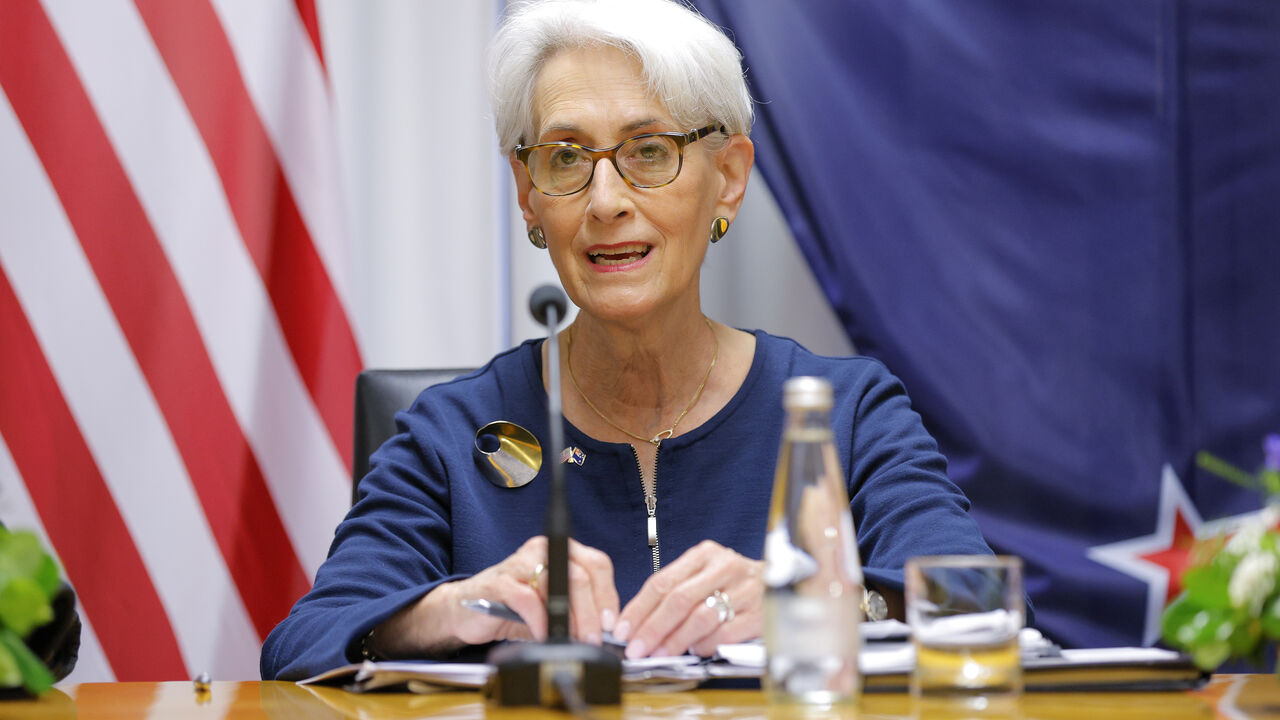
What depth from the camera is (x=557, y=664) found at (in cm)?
88

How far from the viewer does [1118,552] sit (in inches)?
82.4

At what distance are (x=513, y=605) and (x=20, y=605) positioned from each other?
17.4 inches

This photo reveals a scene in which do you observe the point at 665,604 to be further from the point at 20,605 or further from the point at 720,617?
the point at 20,605

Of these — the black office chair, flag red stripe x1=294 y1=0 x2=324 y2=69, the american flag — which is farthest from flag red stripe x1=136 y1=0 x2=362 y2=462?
the black office chair

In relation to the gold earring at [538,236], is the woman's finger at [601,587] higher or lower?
lower

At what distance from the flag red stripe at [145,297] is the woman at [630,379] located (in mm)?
647

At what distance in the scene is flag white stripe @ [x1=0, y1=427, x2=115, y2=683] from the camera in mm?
2100

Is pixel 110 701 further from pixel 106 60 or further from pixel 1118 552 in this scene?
pixel 1118 552

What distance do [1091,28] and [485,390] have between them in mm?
1311

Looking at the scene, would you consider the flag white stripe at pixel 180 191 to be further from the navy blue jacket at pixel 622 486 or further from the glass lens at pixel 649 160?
the glass lens at pixel 649 160

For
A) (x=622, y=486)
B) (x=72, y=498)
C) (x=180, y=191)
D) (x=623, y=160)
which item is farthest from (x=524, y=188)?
(x=72, y=498)

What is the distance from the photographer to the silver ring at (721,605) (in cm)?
111

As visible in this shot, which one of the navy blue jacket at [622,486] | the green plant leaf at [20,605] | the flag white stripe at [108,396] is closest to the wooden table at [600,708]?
the green plant leaf at [20,605]

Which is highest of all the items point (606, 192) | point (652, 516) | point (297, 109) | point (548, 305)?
point (297, 109)
